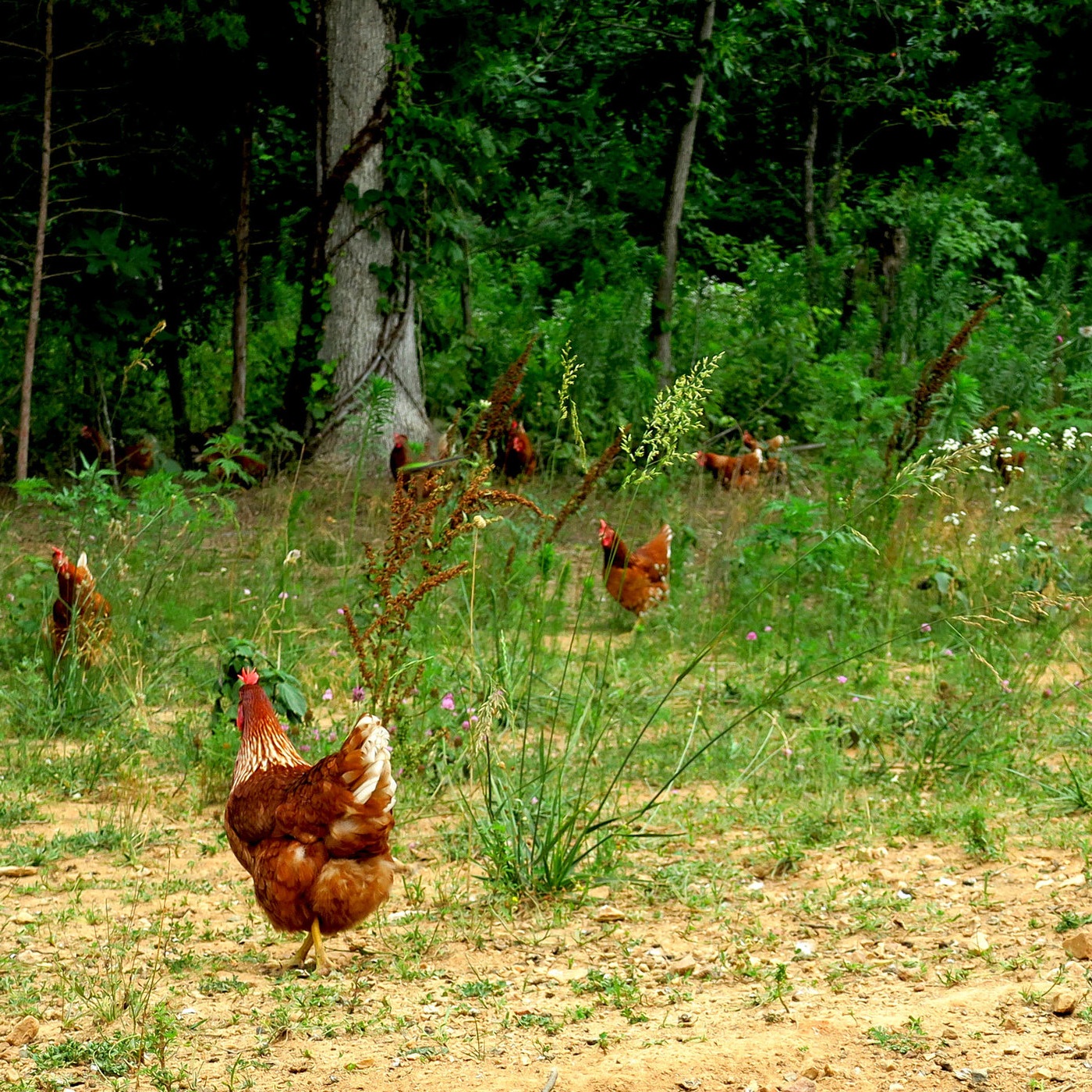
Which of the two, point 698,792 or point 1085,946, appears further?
point 698,792

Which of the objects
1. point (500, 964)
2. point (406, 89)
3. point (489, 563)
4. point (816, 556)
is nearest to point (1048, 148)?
Result: point (406, 89)

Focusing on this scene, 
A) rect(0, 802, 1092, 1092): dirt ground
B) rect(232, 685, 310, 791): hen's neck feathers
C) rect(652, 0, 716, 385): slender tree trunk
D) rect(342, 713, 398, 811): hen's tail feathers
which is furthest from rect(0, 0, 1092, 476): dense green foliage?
rect(342, 713, 398, 811): hen's tail feathers

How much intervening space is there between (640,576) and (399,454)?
9.20 feet

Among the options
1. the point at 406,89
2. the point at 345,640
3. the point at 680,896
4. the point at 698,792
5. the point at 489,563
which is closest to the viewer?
the point at 680,896

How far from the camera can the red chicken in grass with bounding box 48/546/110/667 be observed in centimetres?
549

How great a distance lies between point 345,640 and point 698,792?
2098 mm

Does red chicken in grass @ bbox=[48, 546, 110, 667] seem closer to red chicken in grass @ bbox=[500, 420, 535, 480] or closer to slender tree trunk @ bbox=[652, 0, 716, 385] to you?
red chicken in grass @ bbox=[500, 420, 535, 480]

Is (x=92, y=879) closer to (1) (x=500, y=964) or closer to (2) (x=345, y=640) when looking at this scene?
(1) (x=500, y=964)

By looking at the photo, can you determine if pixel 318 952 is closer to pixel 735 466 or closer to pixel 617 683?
pixel 617 683

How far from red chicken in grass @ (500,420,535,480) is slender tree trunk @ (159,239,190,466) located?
2779 mm

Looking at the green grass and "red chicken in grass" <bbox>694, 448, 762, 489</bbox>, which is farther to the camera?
"red chicken in grass" <bbox>694, 448, 762, 489</bbox>

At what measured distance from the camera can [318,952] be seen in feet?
11.5

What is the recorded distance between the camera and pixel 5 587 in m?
6.61

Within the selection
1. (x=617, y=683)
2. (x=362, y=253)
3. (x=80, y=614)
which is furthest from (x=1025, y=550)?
(x=362, y=253)
